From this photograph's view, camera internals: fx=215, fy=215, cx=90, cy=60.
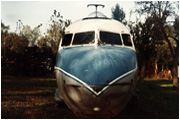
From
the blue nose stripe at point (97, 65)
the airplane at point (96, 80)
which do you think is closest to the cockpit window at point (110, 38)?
the airplane at point (96, 80)

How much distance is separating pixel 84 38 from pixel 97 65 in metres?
2.22

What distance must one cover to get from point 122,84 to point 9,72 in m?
30.3

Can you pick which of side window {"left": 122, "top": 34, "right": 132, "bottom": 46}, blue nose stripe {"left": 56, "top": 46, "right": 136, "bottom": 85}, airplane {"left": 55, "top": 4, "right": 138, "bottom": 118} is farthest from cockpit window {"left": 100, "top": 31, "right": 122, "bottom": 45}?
blue nose stripe {"left": 56, "top": 46, "right": 136, "bottom": 85}

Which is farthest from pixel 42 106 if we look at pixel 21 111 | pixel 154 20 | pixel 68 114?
pixel 154 20

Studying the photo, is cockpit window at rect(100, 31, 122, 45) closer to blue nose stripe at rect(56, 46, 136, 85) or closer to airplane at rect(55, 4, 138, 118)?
airplane at rect(55, 4, 138, 118)

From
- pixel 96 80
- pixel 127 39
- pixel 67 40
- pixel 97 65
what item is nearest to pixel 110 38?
pixel 127 39

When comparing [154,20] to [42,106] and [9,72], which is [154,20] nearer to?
[42,106]

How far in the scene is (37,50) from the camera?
34.4 meters

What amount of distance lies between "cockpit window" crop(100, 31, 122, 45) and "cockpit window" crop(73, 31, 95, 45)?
328 mm

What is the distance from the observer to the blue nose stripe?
16.2ft

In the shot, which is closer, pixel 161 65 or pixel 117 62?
pixel 117 62

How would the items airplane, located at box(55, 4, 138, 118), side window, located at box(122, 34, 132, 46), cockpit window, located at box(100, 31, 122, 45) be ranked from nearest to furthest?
airplane, located at box(55, 4, 138, 118) < cockpit window, located at box(100, 31, 122, 45) < side window, located at box(122, 34, 132, 46)

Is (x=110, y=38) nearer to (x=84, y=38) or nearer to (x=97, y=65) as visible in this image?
(x=84, y=38)

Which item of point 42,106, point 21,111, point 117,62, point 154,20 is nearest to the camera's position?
point 117,62
